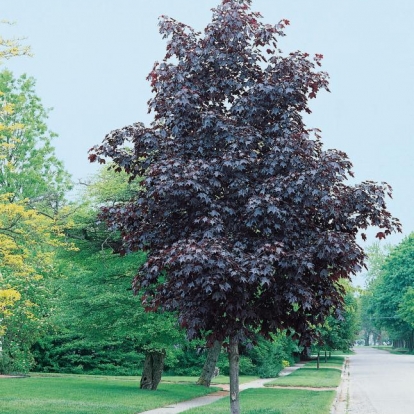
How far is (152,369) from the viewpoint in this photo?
73.7 ft

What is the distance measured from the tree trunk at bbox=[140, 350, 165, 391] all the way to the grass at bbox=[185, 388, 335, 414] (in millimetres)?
2857

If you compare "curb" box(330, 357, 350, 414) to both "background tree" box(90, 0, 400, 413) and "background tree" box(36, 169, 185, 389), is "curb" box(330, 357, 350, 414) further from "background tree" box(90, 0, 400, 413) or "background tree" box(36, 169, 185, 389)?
"background tree" box(90, 0, 400, 413)

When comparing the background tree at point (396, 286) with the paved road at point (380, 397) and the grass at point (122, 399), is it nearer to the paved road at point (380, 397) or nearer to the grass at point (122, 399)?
the paved road at point (380, 397)

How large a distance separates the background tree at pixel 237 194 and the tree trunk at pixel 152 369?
12.0 metres

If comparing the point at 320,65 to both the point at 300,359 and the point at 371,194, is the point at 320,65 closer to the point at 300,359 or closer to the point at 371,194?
the point at 371,194

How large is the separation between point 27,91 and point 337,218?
111ft

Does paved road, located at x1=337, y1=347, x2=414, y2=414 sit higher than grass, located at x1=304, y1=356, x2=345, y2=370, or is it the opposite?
grass, located at x1=304, y1=356, x2=345, y2=370

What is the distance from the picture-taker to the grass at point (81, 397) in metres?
15.5

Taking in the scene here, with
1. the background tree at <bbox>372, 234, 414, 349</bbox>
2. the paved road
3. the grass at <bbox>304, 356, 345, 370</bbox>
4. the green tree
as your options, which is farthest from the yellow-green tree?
the background tree at <bbox>372, 234, 414, 349</bbox>

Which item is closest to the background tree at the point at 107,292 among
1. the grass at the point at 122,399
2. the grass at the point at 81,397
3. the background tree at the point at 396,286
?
the grass at the point at 81,397

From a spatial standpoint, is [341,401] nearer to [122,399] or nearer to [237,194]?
[122,399]

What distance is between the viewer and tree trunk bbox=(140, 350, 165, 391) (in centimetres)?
2209

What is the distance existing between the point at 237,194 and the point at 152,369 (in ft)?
47.1

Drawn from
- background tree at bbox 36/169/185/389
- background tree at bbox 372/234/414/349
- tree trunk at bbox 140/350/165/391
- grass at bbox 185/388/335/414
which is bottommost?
grass at bbox 185/388/335/414
